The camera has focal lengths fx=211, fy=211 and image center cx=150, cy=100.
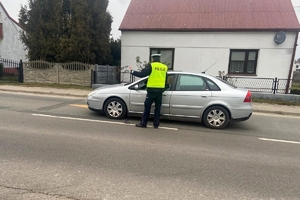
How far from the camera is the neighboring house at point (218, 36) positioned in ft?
42.3

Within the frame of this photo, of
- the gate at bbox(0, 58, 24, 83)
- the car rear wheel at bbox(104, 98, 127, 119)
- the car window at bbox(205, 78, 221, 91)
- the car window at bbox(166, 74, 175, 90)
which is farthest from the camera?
the gate at bbox(0, 58, 24, 83)

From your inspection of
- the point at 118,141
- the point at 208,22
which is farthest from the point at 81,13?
the point at 118,141

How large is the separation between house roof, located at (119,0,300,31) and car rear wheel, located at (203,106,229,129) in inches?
366

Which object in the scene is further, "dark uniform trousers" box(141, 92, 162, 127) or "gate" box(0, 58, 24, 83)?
"gate" box(0, 58, 24, 83)

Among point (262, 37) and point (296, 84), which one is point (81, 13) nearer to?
point (262, 37)

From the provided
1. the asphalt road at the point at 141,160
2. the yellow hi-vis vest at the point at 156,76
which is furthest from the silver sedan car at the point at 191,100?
the yellow hi-vis vest at the point at 156,76

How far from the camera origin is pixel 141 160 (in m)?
3.58

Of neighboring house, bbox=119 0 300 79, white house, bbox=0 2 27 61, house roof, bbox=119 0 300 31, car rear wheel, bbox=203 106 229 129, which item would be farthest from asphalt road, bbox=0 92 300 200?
white house, bbox=0 2 27 61

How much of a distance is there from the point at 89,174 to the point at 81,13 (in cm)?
1206

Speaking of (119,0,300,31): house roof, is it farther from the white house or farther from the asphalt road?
the white house

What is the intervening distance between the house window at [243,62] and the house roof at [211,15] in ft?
4.93

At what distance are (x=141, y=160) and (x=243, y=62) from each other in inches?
486

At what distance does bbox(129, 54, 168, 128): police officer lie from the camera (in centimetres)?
527

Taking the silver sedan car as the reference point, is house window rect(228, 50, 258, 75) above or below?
above
